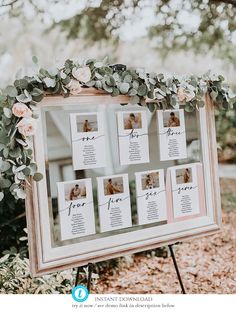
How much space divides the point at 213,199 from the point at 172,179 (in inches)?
7.7

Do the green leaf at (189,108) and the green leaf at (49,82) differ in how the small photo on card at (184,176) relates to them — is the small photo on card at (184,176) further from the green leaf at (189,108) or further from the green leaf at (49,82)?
the green leaf at (49,82)

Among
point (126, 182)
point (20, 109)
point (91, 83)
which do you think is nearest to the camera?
point (20, 109)

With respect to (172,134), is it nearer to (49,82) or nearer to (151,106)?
(151,106)

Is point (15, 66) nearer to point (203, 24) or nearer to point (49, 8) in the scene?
point (49, 8)

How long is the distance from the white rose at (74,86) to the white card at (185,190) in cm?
47

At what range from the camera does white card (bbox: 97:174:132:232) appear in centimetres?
151

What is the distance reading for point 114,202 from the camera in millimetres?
1526

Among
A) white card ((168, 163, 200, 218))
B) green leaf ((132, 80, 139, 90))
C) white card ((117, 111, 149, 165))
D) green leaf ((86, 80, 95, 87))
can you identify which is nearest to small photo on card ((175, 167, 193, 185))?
white card ((168, 163, 200, 218))

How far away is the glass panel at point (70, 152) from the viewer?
1.43 metres

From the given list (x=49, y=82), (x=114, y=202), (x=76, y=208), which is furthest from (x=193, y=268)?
(x=49, y=82)

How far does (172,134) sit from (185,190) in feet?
0.72

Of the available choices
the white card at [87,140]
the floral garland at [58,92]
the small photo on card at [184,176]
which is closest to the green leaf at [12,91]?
the floral garland at [58,92]

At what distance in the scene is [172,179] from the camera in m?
1.61

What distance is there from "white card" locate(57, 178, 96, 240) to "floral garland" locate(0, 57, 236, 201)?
0.41 feet
